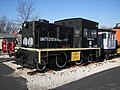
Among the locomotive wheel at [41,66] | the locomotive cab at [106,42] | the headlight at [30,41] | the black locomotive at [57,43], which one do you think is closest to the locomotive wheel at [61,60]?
the black locomotive at [57,43]

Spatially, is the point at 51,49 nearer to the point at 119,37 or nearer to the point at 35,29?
the point at 35,29

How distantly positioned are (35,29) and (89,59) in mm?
5692

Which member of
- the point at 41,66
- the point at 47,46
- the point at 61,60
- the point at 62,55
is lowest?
the point at 41,66

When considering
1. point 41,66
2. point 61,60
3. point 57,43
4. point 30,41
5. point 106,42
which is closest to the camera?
point 41,66

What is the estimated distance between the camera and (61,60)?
1334cm

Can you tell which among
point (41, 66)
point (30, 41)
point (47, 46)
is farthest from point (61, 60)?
point (30, 41)

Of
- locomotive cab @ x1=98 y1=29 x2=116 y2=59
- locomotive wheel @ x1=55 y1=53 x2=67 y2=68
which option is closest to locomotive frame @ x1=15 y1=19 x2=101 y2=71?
locomotive wheel @ x1=55 y1=53 x2=67 y2=68

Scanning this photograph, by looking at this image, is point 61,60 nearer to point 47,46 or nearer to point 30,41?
point 47,46

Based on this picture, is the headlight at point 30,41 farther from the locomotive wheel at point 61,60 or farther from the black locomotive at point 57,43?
the locomotive wheel at point 61,60

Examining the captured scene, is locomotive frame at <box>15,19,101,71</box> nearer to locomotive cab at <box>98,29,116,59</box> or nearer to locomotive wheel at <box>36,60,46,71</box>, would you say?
locomotive wheel at <box>36,60,46,71</box>

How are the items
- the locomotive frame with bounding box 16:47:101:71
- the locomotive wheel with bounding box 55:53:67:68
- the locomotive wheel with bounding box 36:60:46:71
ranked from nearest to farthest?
1. the locomotive frame with bounding box 16:47:101:71
2. the locomotive wheel with bounding box 36:60:46:71
3. the locomotive wheel with bounding box 55:53:67:68

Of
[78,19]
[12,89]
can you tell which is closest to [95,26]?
[78,19]

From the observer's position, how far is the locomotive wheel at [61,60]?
13016 millimetres

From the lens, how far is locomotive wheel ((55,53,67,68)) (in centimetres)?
1302
